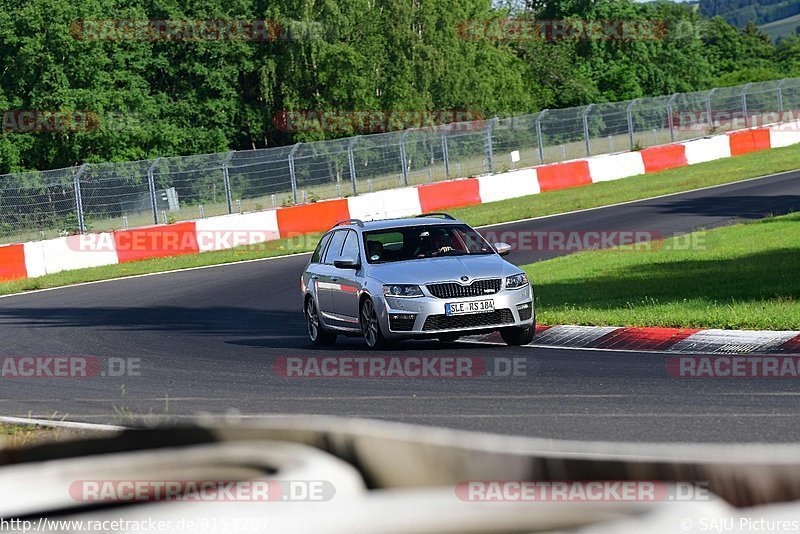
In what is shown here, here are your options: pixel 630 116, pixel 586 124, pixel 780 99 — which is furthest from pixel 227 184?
pixel 780 99

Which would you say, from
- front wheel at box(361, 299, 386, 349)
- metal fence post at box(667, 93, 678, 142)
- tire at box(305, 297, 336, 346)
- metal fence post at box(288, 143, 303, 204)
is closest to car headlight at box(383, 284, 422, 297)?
front wheel at box(361, 299, 386, 349)

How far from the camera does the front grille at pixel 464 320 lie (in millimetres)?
13211

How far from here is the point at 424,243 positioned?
1461cm

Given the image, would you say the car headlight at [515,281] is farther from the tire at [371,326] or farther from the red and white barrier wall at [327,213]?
the red and white barrier wall at [327,213]

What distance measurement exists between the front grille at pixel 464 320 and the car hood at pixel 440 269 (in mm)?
430

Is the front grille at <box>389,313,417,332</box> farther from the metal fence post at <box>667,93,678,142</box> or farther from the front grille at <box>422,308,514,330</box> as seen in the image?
the metal fence post at <box>667,93,678,142</box>

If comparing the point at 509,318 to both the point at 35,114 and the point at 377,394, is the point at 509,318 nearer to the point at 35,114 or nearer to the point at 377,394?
the point at 377,394

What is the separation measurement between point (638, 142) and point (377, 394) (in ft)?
120

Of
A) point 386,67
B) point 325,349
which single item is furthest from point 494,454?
point 386,67

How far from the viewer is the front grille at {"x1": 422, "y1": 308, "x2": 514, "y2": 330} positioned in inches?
520

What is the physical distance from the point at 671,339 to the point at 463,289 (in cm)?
223

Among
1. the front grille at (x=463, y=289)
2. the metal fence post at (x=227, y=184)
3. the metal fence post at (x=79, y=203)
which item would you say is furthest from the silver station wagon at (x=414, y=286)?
the metal fence post at (x=227, y=184)

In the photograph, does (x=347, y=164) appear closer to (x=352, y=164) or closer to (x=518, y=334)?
(x=352, y=164)

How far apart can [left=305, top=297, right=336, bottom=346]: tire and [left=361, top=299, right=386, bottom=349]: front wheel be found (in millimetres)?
1005
